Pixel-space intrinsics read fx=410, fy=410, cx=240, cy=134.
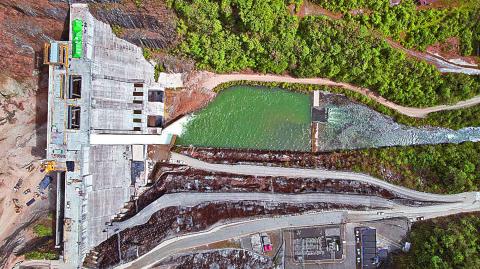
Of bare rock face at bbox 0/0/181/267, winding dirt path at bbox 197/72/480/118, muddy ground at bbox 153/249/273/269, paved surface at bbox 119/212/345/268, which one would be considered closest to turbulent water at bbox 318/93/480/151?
winding dirt path at bbox 197/72/480/118

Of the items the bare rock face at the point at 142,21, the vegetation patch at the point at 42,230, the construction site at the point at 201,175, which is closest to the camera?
the construction site at the point at 201,175

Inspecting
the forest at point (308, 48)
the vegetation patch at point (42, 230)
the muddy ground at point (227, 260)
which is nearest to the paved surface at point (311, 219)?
the muddy ground at point (227, 260)

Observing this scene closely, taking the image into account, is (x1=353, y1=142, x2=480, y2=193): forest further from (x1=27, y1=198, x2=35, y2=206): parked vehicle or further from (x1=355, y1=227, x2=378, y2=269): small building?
(x1=27, y1=198, x2=35, y2=206): parked vehicle

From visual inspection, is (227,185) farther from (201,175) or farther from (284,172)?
(284,172)

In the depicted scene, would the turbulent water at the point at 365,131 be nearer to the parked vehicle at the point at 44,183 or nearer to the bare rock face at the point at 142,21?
the bare rock face at the point at 142,21

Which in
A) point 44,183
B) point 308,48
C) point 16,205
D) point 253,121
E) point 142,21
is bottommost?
point 16,205

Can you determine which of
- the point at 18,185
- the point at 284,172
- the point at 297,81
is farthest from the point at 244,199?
the point at 18,185

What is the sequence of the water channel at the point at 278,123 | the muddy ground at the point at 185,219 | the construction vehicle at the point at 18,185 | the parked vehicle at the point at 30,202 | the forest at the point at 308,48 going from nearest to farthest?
the construction vehicle at the point at 18,185 < the parked vehicle at the point at 30,202 < the muddy ground at the point at 185,219 < the forest at the point at 308,48 < the water channel at the point at 278,123
